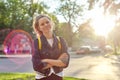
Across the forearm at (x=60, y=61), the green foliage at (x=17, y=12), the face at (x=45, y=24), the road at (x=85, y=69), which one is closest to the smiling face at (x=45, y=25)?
the face at (x=45, y=24)

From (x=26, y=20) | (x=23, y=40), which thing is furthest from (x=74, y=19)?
(x=23, y=40)

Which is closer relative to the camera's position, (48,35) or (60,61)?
(60,61)

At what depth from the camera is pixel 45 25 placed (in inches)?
178

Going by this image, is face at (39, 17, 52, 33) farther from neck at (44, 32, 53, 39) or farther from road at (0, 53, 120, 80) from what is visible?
road at (0, 53, 120, 80)

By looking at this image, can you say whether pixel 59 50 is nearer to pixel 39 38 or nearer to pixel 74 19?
pixel 39 38

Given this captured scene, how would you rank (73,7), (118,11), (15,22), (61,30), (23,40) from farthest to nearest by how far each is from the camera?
(61,30) < (73,7) < (15,22) < (23,40) < (118,11)

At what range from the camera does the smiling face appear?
451 cm

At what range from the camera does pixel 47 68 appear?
439 cm

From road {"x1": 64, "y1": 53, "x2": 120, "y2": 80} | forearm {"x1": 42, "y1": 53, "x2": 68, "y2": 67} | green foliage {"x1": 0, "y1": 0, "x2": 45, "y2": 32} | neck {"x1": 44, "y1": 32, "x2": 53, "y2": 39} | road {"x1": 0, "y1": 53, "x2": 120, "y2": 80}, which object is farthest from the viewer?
green foliage {"x1": 0, "y1": 0, "x2": 45, "y2": 32}

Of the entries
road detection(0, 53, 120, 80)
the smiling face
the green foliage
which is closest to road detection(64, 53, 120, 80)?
road detection(0, 53, 120, 80)

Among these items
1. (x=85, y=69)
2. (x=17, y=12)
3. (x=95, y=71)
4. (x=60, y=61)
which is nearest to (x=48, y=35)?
(x=60, y=61)

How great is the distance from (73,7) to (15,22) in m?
15.5

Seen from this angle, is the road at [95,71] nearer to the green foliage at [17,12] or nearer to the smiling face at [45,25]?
the smiling face at [45,25]

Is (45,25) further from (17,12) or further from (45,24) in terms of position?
(17,12)
